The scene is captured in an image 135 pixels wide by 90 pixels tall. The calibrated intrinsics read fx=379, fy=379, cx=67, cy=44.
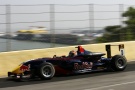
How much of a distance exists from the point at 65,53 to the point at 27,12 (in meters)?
2.59

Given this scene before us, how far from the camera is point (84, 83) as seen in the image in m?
12.3

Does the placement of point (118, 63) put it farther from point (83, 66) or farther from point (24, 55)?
point (24, 55)

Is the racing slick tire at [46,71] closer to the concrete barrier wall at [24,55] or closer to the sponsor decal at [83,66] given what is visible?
the sponsor decal at [83,66]

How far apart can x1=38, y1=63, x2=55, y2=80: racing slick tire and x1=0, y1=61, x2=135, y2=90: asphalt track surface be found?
22 cm

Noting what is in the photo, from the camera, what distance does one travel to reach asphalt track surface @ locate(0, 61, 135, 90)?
1146 cm

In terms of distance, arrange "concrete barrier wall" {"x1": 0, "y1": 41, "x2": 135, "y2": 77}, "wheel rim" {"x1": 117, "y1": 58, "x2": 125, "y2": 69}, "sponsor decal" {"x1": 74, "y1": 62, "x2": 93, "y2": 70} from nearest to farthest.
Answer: "sponsor decal" {"x1": 74, "y1": 62, "x2": 93, "y2": 70}
"concrete barrier wall" {"x1": 0, "y1": 41, "x2": 135, "y2": 77}
"wheel rim" {"x1": 117, "y1": 58, "x2": 125, "y2": 69}

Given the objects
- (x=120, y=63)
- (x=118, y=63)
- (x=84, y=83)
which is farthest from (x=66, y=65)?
(x=120, y=63)

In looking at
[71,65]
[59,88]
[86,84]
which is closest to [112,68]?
[71,65]

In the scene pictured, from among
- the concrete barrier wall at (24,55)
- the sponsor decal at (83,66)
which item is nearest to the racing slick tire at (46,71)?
the sponsor decal at (83,66)

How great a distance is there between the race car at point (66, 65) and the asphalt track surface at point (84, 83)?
0.27 m

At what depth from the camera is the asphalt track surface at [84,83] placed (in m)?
11.5

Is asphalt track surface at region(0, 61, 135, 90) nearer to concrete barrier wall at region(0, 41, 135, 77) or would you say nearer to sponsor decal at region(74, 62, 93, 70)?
sponsor decal at region(74, 62, 93, 70)

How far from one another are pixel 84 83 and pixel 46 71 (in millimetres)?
1994


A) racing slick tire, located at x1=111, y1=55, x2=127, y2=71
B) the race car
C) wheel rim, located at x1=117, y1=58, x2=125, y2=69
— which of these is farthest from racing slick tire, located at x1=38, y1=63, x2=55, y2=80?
wheel rim, located at x1=117, y1=58, x2=125, y2=69
